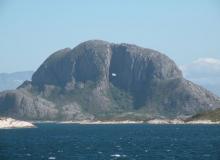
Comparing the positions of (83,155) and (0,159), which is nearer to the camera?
(0,159)

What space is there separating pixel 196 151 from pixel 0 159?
4467cm

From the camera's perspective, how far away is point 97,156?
137 metres

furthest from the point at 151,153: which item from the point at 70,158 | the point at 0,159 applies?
the point at 0,159

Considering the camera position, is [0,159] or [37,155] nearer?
[0,159]

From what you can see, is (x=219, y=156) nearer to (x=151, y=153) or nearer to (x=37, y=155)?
(x=151, y=153)

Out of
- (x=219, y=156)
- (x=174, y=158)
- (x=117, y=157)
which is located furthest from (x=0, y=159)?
(x=219, y=156)

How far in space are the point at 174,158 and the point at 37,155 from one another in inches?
1223

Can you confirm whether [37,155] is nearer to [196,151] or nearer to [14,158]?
[14,158]

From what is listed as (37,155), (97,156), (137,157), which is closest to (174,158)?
(137,157)

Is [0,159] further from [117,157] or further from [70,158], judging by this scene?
[117,157]

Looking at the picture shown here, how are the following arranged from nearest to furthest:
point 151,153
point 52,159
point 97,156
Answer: point 52,159 → point 97,156 → point 151,153

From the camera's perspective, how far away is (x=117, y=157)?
13288cm

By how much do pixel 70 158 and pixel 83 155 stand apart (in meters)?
8.91

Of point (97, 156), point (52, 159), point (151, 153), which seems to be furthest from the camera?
point (151, 153)
